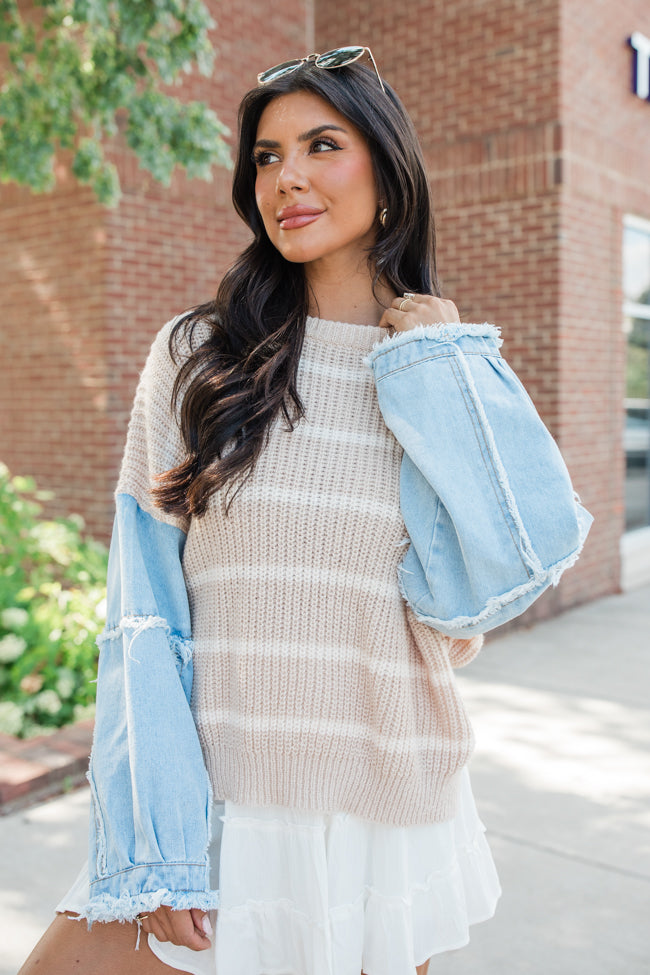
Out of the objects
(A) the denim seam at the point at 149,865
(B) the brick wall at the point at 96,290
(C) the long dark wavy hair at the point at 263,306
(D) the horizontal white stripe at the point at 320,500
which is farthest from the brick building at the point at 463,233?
(A) the denim seam at the point at 149,865

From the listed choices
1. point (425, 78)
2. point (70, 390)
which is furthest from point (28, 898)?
point (425, 78)

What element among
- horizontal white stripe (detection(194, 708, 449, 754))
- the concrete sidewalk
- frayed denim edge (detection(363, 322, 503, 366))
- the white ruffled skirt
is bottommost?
the concrete sidewalk

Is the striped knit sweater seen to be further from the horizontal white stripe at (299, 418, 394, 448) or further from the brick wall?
the brick wall

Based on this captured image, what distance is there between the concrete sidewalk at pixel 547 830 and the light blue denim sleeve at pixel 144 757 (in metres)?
1.44

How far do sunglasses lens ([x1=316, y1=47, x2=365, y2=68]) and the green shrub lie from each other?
2.94 metres

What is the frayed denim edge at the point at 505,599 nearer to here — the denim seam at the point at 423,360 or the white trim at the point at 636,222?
the denim seam at the point at 423,360

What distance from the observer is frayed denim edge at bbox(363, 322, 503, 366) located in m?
1.62

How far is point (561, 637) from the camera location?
650 cm

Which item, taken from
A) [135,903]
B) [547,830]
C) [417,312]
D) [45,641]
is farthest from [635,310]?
[135,903]

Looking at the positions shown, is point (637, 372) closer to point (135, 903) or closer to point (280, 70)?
point (280, 70)

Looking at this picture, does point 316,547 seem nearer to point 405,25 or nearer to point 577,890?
point 577,890

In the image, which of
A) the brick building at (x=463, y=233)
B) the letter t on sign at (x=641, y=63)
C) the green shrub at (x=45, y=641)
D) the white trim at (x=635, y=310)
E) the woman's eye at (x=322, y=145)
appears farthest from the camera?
the white trim at (x=635, y=310)

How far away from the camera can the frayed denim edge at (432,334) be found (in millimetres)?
1618

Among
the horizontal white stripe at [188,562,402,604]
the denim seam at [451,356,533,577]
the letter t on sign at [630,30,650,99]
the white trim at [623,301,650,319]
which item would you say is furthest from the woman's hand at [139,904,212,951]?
the letter t on sign at [630,30,650,99]
